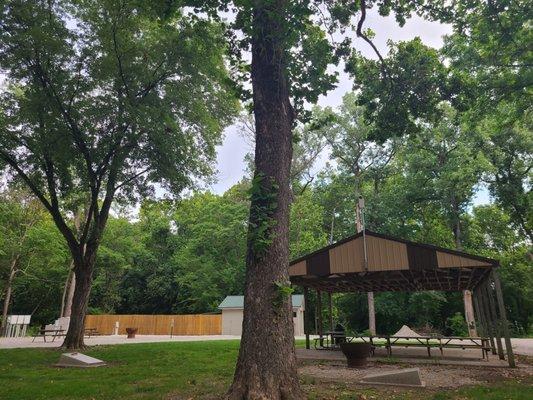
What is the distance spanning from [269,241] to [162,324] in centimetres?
2649

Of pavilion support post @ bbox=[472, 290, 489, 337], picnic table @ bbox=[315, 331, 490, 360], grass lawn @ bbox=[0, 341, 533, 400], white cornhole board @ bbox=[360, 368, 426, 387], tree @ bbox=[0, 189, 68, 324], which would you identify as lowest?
grass lawn @ bbox=[0, 341, 533, 400]

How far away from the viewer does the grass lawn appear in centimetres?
631

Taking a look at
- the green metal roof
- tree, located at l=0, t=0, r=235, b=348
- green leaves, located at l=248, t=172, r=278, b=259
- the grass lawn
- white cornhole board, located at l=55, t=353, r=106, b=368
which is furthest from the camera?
the green metal roof

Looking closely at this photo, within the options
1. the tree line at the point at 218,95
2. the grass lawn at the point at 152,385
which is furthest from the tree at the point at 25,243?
the grass lawn at the point at 152,385

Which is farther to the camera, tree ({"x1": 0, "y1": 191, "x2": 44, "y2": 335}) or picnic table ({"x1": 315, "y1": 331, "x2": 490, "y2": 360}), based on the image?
tree ({"x1": 0, "y1": 191, "x2": 44, "y2": 335})

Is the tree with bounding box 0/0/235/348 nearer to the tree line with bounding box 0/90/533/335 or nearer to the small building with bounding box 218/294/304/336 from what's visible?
the tree line with bounding box 0/90/533/335

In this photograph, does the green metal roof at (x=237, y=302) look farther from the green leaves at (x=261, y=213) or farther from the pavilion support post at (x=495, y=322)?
the green leaves at (x=261, y=213)

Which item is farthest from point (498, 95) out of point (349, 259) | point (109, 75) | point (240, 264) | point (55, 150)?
point (240, 264)

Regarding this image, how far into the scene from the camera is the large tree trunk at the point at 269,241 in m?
5.33

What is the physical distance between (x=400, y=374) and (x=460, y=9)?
9.81m

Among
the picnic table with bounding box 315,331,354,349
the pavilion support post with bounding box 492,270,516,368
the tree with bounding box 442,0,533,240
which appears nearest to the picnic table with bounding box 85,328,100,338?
the picnic table with bounding box 315,331,354,349

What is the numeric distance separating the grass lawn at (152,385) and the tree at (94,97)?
6.01 metres

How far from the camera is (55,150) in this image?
1351 cm

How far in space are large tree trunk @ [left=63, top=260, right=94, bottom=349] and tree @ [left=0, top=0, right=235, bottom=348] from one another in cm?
4
